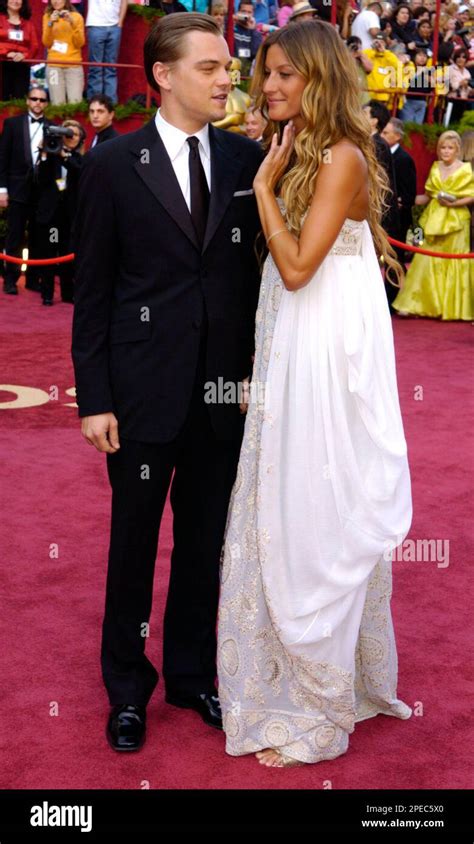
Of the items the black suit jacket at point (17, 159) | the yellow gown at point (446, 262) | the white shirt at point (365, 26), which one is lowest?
the yellow gown at point (446, 262)

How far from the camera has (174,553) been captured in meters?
3.30

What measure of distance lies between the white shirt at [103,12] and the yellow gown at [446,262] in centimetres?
366

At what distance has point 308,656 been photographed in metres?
3.02

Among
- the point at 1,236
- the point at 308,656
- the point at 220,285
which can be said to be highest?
the point at 220,285

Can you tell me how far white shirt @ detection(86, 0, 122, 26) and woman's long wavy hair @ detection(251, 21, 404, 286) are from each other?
9.27m

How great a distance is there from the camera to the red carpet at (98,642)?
2.95 meters

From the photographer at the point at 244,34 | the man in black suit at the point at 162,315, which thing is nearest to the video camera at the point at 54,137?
the photographer at the point at 244,34

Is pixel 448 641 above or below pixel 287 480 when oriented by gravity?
below

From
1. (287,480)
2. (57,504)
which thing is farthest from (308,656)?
(57,504)

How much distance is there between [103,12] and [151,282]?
9.45m

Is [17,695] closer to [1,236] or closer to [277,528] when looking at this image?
[277,528]

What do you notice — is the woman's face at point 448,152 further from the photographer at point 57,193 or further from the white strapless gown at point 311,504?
the white strapless gown at point 311,504

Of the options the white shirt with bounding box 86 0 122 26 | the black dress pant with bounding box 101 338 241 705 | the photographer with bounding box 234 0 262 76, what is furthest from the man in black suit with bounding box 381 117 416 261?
the black dress pant with bounding box 101 338 241 705

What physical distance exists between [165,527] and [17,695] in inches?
62.6
